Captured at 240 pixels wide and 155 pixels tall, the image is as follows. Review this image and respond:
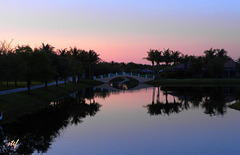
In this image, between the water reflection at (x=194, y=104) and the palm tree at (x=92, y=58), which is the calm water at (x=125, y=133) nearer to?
the water reflection at (x=194, y=104)

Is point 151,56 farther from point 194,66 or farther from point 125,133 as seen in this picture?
point 125,133

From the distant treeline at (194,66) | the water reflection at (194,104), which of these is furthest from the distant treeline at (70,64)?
the water reflection at (194,104)

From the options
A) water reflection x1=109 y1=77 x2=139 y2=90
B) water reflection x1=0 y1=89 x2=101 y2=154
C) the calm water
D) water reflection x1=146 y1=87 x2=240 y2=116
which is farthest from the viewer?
water reflection x1=109 y1=77 x2=139 y2=90

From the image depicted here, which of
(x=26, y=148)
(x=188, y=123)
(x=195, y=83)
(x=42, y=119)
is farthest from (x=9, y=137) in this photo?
(x=195, y=83)

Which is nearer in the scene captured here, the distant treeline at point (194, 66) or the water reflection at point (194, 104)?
the water reflection at point (194, 104)

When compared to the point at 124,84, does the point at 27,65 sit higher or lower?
higher

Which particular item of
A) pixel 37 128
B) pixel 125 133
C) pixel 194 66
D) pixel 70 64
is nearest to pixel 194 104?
pixel 125 133

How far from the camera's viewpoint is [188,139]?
19.9 metres

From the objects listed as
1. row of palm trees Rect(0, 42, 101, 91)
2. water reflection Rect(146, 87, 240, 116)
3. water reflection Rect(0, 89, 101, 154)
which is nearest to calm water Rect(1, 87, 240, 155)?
water reflection Rect(0, 89, 101, 154)

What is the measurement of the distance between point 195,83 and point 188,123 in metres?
70.5

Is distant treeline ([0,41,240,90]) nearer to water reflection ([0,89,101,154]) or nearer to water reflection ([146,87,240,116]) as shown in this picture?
water reflection ([0,89,101,154])

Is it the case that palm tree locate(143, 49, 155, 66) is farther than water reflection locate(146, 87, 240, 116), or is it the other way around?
palm tree locate(143, 49, 155, 66)

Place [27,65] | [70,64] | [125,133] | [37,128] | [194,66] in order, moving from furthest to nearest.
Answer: [194,66] < [70,64] < [27,65] < [37,128] < [125,133]

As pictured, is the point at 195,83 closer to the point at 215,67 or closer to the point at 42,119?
the point at 215,67
